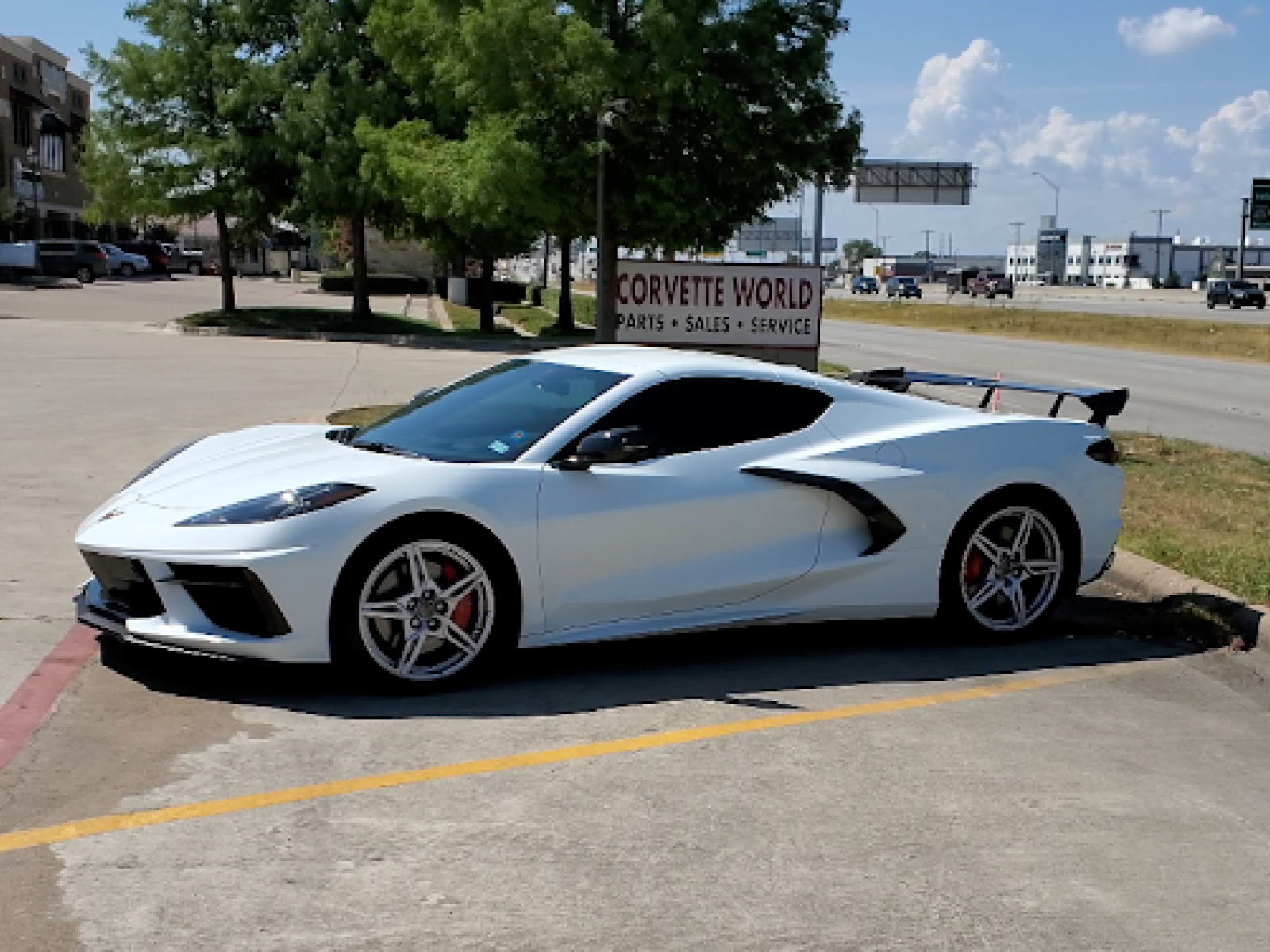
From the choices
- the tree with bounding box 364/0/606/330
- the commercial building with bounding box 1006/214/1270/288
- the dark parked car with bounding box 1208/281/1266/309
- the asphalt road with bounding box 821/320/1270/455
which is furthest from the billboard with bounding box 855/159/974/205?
the commercial building with bounding box 1006/214/1270/288

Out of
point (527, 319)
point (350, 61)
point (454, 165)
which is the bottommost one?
point (527, 319)

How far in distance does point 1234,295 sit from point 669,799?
70503 mm

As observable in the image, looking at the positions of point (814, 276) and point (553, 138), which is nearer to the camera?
point (814, 276)

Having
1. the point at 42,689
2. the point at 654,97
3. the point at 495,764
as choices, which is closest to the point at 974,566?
the point at 495,764

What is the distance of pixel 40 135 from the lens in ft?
264

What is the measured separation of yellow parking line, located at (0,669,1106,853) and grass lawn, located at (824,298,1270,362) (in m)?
34.1

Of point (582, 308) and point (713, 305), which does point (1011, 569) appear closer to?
point (713, 305)

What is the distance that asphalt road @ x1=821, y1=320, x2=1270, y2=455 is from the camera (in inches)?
721

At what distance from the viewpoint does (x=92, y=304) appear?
43906mm

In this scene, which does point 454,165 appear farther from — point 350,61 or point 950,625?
point 950,625

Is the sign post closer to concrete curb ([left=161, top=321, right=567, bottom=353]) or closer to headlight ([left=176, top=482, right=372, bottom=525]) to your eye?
headlight ([left=176, top=482, right=372, bottom=525])

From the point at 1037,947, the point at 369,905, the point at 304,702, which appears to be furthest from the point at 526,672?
the point at 1037,947

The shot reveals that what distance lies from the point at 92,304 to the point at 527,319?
12.9m

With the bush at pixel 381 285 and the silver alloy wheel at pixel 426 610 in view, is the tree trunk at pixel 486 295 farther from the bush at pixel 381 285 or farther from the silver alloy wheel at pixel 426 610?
the silver alloy wheel at pixel 426 610
